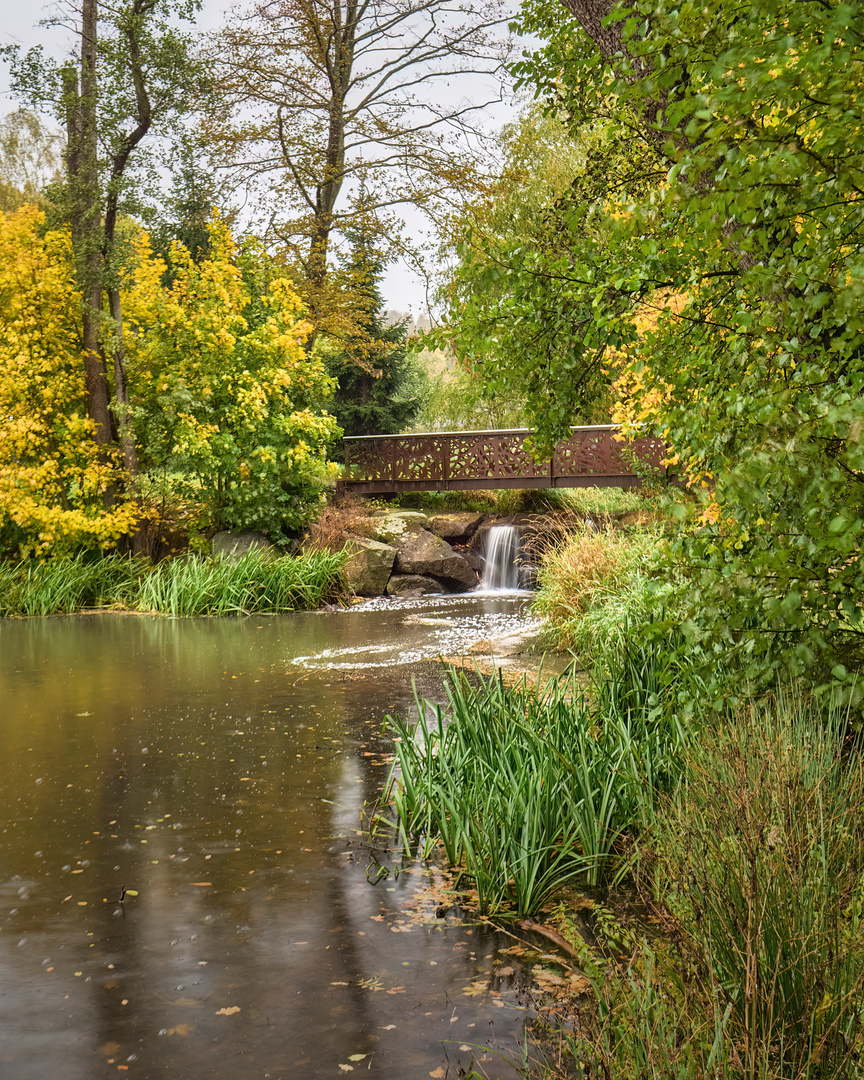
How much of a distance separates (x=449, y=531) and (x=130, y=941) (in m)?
15.4

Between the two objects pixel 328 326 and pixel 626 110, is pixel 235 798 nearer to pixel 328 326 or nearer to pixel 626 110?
pixel 626 110

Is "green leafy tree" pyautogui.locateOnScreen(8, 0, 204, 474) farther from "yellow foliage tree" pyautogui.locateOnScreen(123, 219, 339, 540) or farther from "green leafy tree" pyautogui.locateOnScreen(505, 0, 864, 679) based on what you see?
"green leafy tree" pyautogui.locateOnScreen(505, 0, 864, 679)

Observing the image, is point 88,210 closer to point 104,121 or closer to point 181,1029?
point 104,121

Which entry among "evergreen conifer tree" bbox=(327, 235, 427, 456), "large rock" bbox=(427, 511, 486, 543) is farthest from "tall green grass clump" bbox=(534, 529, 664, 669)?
"evergreen conifer tree" bbox=(327, 235, 427, 456)

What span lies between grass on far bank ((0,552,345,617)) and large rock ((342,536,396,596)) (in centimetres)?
62

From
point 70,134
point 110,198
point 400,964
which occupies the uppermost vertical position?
point 70,134

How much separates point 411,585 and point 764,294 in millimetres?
13120

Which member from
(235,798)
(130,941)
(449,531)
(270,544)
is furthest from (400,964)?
(449,531)

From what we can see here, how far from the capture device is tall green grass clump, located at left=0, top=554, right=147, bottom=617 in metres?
13.7

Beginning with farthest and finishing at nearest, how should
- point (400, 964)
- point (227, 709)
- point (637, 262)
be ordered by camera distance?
point (227, 709) → point (637, 262) → point (400, 964)

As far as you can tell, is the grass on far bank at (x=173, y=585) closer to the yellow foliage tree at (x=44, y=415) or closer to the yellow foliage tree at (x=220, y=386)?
the yellow foliage tree at (x=44, y=415)

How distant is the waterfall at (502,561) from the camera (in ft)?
57.0

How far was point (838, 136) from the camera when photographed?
2.43 metres

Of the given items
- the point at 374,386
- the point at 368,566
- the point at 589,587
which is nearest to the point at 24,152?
the point at 374,386
